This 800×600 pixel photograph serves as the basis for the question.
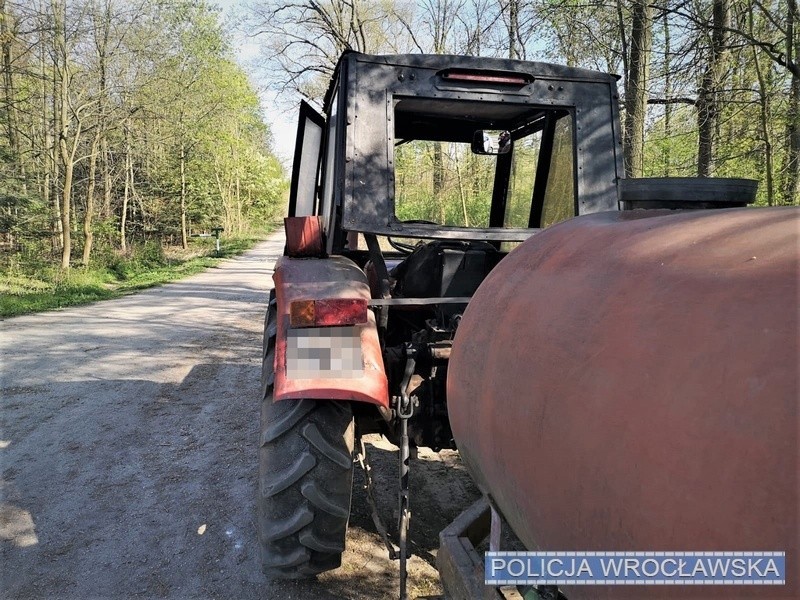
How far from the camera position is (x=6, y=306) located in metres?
10.8

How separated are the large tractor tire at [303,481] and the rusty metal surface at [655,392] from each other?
111 cm

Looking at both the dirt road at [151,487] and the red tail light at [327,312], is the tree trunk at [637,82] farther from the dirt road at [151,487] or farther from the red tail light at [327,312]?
the red tail light at [327,312]

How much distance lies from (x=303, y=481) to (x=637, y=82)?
734 centimetres

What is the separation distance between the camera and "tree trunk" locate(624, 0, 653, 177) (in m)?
7.57

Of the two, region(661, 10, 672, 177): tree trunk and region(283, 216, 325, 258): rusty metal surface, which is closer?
region(283, 216, 325, 258): rusty metal surface

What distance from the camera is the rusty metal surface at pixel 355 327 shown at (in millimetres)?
2268

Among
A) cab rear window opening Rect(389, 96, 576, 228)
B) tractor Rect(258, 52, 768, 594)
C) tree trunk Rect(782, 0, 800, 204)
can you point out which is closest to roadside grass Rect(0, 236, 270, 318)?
cab rear window opening Rect(389, 96, 576, 228)

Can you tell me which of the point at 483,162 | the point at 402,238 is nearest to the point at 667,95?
the point at 483,162

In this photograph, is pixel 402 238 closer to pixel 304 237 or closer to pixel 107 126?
pixel 304 237

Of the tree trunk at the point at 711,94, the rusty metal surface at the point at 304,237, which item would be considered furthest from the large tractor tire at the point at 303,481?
the tree trunk at the point at 711,94

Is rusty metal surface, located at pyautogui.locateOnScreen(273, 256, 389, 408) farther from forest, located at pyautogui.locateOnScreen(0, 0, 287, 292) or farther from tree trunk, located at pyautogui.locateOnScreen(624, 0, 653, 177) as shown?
forest, located at pyautogui.locateOnScreen(0, 0, 287, 292)

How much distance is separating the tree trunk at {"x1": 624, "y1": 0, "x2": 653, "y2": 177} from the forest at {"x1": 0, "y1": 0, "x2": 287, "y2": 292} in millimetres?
14797

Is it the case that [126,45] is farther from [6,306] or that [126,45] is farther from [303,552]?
[303,552]

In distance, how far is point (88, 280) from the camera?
1573 cm
